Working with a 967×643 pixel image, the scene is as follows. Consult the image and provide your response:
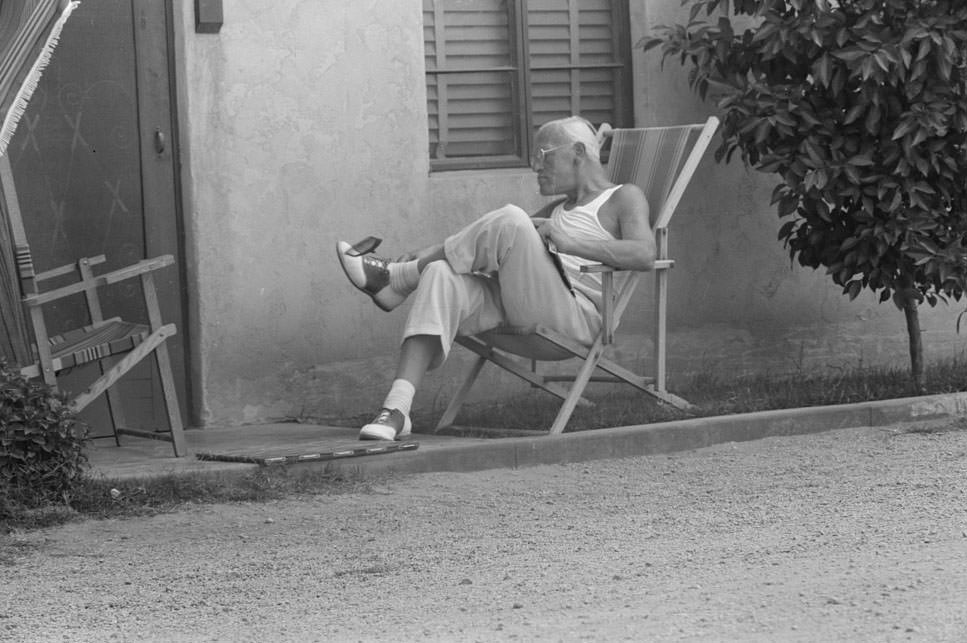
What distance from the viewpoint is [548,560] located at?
15.5 feet

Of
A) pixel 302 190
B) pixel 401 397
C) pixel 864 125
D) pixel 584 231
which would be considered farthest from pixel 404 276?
pixel 864 125

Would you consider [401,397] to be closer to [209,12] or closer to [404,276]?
[404,276]

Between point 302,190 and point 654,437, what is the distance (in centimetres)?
201

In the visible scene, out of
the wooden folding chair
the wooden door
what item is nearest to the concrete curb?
the wooden folding chair

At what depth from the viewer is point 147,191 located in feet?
24.0

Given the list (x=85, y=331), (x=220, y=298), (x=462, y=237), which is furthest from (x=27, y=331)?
(x=462, y=237)

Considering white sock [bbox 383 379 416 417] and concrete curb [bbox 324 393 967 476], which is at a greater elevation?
white sock [bbox 383 379 416 417]

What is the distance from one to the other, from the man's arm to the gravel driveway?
87 cm

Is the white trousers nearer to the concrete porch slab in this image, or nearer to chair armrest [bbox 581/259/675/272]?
chair armrest [bbox 581/259/675/272]

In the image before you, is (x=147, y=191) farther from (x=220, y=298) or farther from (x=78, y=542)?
(x=78, y=542)

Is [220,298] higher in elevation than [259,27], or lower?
lower

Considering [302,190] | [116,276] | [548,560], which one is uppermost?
[302,190]

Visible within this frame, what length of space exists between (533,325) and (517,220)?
1.41ft

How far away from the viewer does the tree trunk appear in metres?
7.64
